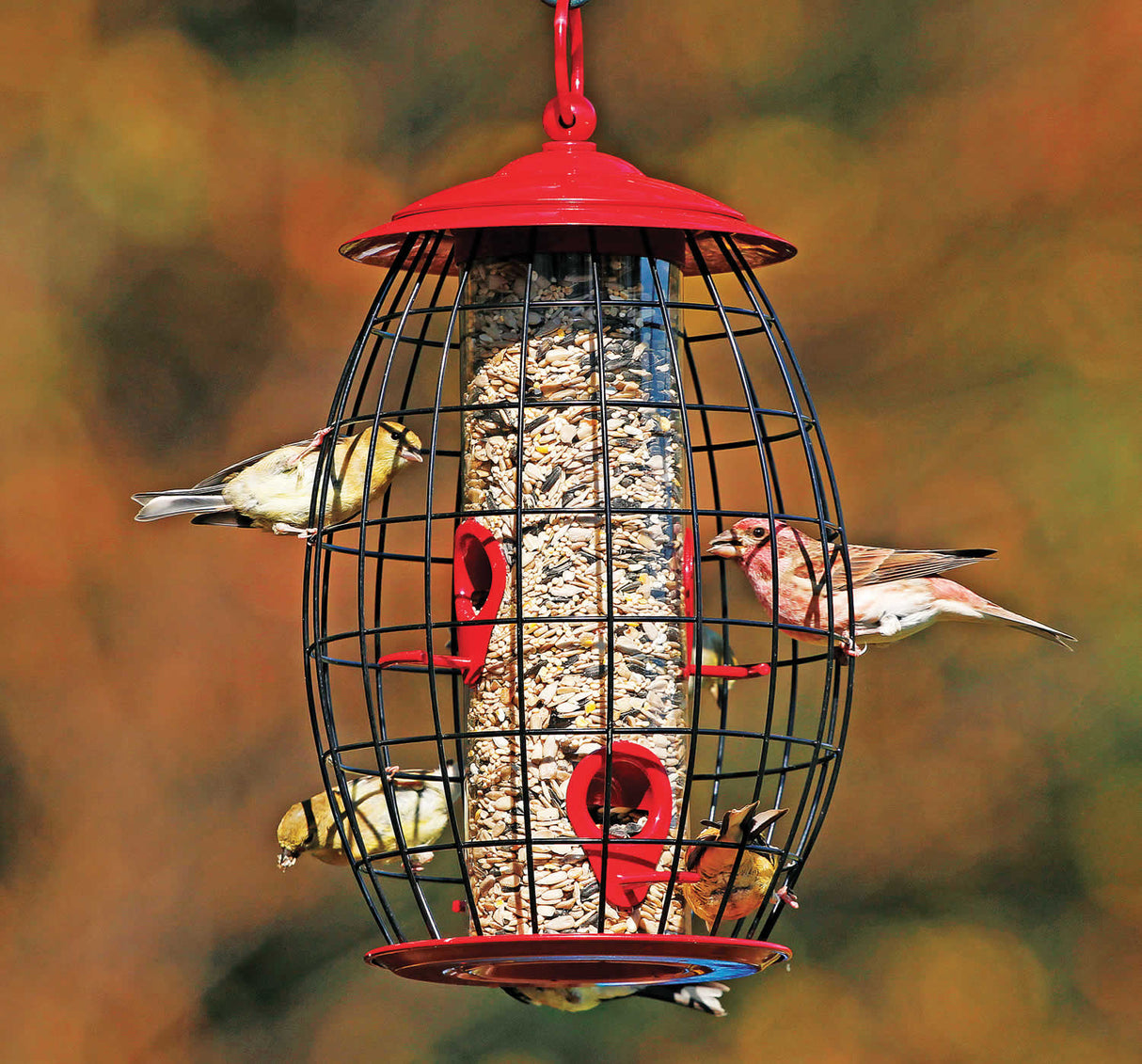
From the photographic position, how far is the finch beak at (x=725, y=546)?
651 cm

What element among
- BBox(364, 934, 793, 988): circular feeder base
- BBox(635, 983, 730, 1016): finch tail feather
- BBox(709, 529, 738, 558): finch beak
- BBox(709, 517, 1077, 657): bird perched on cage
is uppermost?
BBox(709, 529, 738, 558): finch beak

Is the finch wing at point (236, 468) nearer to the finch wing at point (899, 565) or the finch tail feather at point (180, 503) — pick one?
the finch tail feather at point (180, 503)

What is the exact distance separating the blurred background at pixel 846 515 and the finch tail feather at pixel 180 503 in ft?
12.3

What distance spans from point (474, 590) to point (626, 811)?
799 mm

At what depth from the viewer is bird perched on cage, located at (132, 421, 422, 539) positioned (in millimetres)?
6223

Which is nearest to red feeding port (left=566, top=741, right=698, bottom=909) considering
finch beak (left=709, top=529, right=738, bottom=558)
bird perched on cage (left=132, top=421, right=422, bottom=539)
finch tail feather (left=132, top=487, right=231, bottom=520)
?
finch beak (left=709, top=529, right=738, bottom=558)

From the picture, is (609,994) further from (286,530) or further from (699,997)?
(286,530)

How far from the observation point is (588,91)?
11.6 m

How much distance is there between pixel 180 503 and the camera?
672 centimetres

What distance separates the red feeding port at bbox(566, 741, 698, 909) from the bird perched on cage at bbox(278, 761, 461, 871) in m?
0.87

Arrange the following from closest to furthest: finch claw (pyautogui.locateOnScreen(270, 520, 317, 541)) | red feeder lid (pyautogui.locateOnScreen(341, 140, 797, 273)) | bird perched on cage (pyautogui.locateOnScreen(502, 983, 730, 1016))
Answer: red feeder lid (pyautogui.locateOnScreen(341, 140, 797, 273)) → bird perched on cage (pyautogui.locateOnScreen(502, 983, 730, 1016)) → finch claw (pyautogui.locateOnScreen(270, 520, 317, 541))

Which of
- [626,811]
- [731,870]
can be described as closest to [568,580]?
[626,811]

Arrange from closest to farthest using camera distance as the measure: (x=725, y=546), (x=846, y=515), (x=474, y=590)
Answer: (x=474, y=590)
(x=725, y=546)
(x=846, y=515)

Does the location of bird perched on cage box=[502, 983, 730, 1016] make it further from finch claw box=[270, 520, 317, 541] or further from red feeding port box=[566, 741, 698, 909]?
finch claw box=[270, 520, 317, 541]
